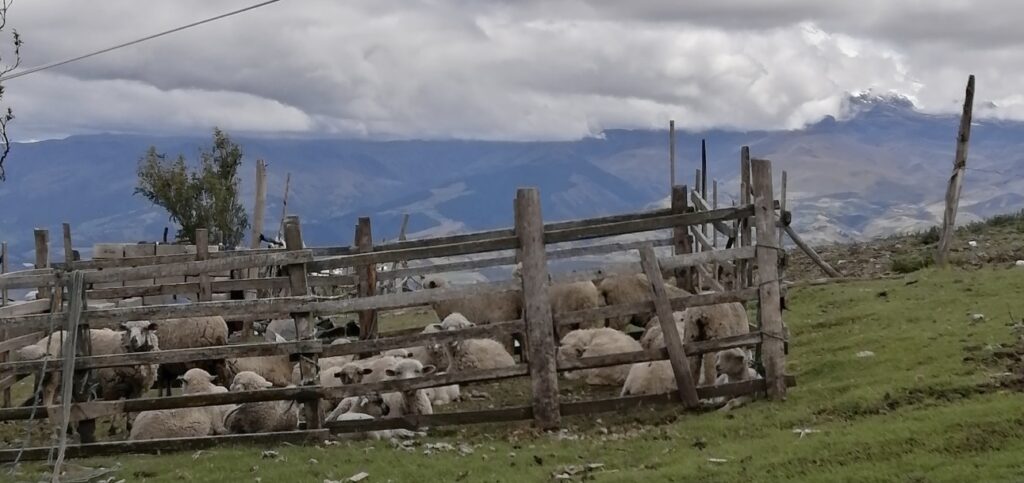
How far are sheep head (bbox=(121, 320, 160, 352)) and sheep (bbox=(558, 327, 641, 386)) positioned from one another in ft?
17.6

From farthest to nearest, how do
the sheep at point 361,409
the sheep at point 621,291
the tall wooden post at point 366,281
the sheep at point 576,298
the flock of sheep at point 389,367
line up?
the sheep at point 621,291, the sheep at point 576,298, the tall wooden post at point 366,281, the flock of sheep at point 389,367, the sheep at point 361,409

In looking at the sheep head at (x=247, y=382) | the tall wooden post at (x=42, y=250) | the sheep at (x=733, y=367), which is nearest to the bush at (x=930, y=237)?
the sheep at (x=733, y=367)

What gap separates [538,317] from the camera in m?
10.1

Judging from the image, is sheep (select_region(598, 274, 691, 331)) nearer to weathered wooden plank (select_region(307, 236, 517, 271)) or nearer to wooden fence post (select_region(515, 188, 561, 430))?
weathered wooden plank (select_region(307, 236, 517, 271))

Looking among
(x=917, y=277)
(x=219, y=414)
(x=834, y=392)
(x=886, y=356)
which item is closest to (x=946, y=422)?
(x=834, y=392)

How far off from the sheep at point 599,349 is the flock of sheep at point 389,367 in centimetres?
1

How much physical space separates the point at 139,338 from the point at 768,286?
800 cm

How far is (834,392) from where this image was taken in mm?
10062

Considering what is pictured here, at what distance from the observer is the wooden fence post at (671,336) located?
401 inches

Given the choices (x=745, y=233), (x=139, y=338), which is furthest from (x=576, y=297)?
(x=139, y=338)

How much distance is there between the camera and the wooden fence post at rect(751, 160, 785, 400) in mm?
10273

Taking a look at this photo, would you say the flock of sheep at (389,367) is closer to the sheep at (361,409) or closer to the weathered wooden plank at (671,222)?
the sheep at (361,409)

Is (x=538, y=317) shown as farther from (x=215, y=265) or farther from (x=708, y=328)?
(x=215, y=265)

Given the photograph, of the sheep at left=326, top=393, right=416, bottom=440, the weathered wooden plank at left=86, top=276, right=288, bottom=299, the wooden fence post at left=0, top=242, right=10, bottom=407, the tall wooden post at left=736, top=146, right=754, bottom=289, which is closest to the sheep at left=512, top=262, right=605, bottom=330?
the tall wooden post at left=736, top=146, right=754, bottom=289
